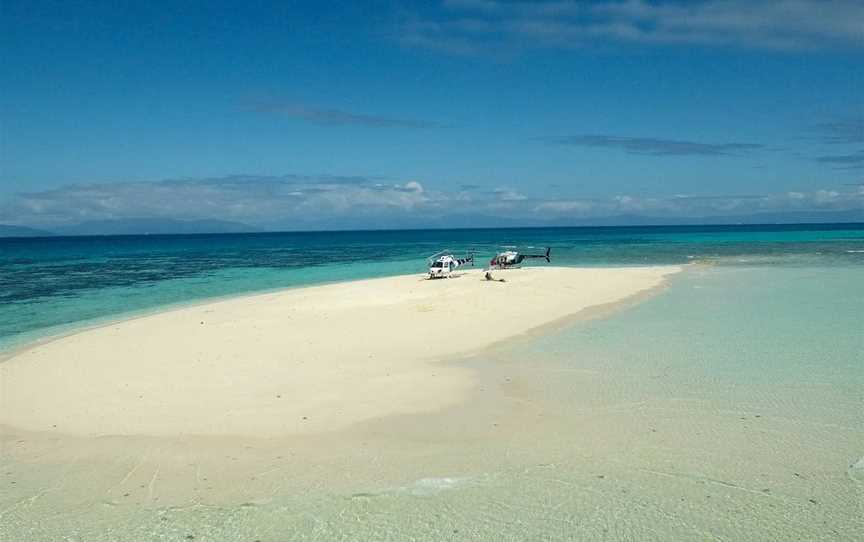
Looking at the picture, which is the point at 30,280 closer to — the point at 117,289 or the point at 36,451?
the point at 117,289

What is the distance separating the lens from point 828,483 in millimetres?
6930

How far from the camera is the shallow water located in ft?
20.5

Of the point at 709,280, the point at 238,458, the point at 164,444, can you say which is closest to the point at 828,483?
the point at 238,458

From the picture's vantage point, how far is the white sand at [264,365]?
9.79m

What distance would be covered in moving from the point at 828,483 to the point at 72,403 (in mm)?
11325

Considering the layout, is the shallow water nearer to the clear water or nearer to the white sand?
the clear water

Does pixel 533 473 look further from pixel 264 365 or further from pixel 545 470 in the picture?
pixel 264 365

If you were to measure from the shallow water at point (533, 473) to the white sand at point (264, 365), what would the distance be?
31.7 inches

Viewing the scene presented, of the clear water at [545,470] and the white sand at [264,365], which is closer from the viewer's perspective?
the clear water at [545,470]

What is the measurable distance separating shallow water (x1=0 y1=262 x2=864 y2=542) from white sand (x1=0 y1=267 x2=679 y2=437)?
806 mm

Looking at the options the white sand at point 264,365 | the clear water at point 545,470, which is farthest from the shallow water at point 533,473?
the white sand at point 264,365

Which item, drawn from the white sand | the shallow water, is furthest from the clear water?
the white sand

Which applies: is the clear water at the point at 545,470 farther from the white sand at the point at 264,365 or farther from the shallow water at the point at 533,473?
the white sand at the point at 264,365

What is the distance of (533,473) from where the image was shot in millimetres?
7355
